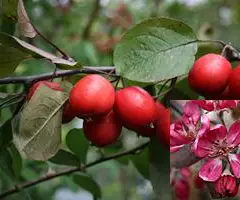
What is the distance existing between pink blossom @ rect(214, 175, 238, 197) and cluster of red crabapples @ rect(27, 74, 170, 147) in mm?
97

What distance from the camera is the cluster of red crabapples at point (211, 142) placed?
0.83 m

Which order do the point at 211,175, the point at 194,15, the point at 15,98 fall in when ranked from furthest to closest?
the point at 194,15 < the point at 15,98 < the point at 211,175

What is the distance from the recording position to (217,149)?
843 millimetres

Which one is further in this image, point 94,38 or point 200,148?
point 94,38

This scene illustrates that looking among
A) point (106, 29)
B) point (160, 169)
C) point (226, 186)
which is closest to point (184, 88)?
point (160, 169)

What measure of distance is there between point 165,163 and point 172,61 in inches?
7.5

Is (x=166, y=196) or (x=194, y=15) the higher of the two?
(x=166, y=196)

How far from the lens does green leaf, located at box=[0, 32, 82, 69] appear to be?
851 mm

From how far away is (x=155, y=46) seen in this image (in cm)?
89

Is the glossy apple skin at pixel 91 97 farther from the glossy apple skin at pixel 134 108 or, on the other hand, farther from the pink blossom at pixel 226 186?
the pink blossom at pixel 226 186

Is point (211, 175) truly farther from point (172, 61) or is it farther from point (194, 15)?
point (194, 15)

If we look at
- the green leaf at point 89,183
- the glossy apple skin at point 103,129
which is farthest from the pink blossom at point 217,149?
the green leaf at point 89,183

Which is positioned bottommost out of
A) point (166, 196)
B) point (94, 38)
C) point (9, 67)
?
point (94, 38)

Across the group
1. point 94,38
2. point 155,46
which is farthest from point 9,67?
point 94,38
